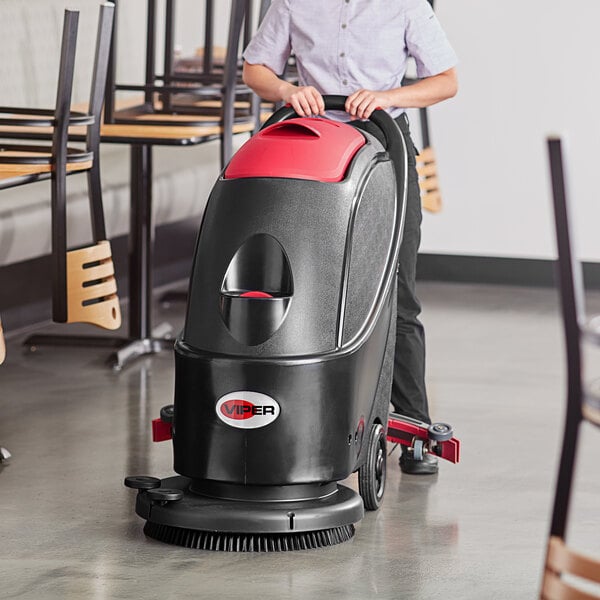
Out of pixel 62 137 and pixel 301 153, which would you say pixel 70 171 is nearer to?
pixel 62 137

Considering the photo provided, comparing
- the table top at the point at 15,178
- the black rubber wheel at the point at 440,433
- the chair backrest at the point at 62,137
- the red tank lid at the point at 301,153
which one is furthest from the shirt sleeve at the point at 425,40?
the table top at the point at 15,178

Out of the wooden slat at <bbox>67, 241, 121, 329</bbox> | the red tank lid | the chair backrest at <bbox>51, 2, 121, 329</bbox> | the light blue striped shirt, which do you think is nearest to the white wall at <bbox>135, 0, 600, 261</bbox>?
the chair backrest at <bbox>51, 2, 121, 329</bbox>

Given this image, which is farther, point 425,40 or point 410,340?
point 410,340

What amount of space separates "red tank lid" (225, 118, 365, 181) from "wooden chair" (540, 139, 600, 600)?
43.5 inches

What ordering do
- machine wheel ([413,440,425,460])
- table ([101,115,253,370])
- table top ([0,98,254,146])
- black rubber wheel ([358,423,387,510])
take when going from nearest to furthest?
black rubber wheel ([358,423,387,510]) < machine wheel ([413,440,425,460]) < table top ([0,98,254,146]) < table ([101,115,253,370])

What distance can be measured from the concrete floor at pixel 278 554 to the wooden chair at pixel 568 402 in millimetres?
855

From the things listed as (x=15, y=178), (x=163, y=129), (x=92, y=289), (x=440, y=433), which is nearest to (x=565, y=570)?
(x=440, y=433)

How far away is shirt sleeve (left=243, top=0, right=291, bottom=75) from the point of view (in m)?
3.36

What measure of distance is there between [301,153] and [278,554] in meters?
0.83

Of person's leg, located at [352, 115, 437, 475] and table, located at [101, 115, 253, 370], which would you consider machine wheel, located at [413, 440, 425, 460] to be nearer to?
person's leg, located at [352, 115, 437, 475]

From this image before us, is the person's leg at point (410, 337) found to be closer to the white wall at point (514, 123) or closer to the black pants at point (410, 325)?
the black pants at point (410, 325)

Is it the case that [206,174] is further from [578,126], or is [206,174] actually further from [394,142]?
[394,142]

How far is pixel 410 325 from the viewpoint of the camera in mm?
3502

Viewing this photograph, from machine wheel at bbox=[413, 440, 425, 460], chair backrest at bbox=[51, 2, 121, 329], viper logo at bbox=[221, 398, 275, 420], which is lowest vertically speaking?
machine wheel at bbox=[413, 440, 425, 460]
